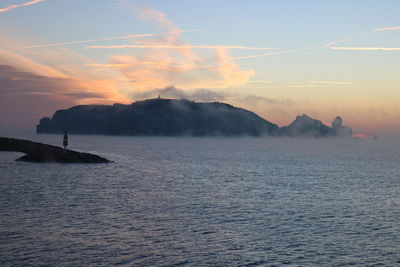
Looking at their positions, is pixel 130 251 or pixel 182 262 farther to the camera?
pixel 130 251

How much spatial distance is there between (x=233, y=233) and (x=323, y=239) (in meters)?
7.72

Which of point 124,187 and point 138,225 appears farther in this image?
point 124,187

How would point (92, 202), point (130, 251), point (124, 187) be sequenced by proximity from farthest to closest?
→ point (124, 187) → point (92, 202) → point (130, 251)

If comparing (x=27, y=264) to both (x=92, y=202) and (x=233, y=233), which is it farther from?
(x=92, y=202)

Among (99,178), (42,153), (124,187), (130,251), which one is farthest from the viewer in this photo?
(42,153)

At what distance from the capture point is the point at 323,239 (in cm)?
3391

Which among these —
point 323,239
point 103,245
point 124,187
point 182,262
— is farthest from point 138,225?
point 124,187

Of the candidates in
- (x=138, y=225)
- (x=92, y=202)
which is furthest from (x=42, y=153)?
(x=138, y=225)

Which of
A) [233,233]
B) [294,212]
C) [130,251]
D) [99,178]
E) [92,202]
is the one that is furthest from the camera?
[99,178]

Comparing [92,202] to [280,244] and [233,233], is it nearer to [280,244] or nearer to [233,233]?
[233,233]

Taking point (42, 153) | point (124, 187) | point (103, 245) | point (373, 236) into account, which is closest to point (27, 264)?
point (103, 245)

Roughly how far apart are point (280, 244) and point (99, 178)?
162 ft

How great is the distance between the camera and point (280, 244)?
32.1 meters

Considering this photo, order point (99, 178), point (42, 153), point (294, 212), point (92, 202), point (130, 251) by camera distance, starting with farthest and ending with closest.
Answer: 1. point (42, 153)
2. point (99, 178)
3. point (92, 202)
4. point (294, 212)
5. point (130, 251)
